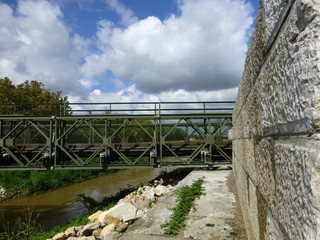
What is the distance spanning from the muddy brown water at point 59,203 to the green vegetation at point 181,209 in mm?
4418

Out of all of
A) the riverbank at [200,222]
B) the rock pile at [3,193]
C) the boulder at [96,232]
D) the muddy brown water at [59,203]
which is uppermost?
the riverbank at [200,222]

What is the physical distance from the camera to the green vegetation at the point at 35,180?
1426 centimetres

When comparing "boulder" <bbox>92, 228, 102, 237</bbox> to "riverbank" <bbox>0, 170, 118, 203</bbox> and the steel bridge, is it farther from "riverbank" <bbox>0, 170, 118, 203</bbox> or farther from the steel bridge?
"riverbank" <bbox>0, 170, 118, 203</bbox>

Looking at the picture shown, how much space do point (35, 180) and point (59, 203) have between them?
4.41m

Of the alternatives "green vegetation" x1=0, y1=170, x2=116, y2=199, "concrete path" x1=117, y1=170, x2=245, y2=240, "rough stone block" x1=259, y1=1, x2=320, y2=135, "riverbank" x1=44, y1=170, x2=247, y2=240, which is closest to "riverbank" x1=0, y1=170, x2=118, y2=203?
"green vegetation" x1=0, y1=170, x2=116, y2=199

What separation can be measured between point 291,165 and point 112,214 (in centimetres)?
541

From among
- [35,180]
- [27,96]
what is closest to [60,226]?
[35,180]

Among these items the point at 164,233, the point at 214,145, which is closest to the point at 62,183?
the point at 214,145

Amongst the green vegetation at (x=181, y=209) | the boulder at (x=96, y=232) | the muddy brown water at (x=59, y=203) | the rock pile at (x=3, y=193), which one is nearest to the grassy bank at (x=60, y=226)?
the muddy brown water at (x=59, y=203)

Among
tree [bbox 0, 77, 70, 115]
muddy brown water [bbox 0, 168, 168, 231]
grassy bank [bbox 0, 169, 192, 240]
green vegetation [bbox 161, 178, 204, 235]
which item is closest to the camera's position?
green vegetation [bbox 161, 178, 204, 235]

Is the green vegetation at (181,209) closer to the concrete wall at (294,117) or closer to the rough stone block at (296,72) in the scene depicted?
the concrete wall at (294,117)

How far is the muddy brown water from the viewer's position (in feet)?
32.1

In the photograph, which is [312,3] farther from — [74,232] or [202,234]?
[74,232]

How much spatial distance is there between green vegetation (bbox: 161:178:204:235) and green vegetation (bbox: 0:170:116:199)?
11.9m
